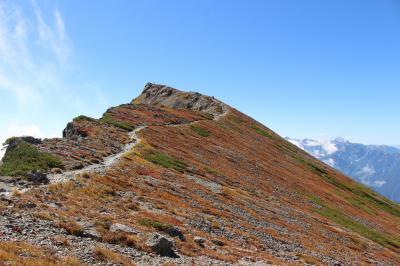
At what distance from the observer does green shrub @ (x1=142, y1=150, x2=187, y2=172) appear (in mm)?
59694

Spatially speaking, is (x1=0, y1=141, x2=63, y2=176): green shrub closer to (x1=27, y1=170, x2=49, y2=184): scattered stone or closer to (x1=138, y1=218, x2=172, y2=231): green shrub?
(x1=27, y1=170, x2=49, y2=184): scattered stone

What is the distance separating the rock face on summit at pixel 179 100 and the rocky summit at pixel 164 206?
171ft

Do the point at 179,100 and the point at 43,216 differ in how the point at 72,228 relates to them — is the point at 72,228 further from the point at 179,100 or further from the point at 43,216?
the point at 179,100

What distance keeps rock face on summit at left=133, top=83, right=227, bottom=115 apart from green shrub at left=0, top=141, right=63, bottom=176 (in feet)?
341

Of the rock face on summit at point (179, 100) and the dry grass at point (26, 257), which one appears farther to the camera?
the rock face on summit at point (179, 100)

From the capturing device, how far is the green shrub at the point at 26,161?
1555 inches

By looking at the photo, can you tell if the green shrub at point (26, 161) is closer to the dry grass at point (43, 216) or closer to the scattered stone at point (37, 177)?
the scattered stone at point (37, 177)

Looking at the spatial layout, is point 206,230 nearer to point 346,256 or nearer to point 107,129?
point 346,256

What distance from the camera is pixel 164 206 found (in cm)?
3881

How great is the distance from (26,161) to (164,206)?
1633cm

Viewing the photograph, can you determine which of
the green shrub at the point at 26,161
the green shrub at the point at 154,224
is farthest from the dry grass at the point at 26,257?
the green shrub at the point at 26,161

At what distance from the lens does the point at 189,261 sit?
26.5 metres

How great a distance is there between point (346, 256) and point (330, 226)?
15.4 m

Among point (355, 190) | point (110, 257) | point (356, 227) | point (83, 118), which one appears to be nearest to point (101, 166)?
point (110, 257)
